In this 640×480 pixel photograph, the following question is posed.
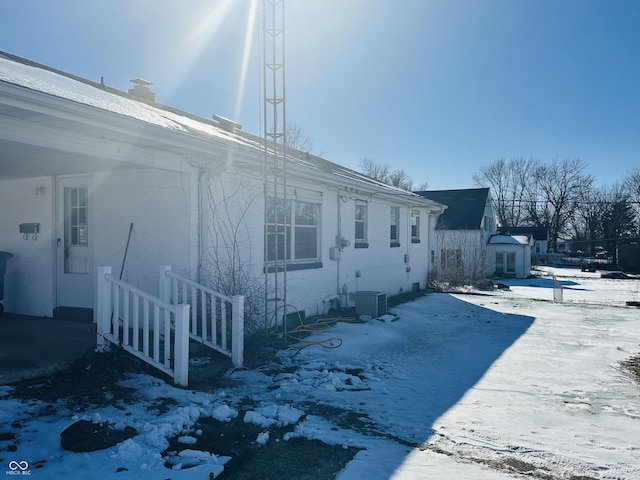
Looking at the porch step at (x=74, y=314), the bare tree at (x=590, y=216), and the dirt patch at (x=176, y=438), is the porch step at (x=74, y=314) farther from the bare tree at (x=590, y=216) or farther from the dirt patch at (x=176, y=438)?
the bare tree at (x=590, y=216)

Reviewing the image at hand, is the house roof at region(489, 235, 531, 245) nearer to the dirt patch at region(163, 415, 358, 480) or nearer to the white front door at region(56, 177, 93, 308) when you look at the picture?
the white front door at region(56, 177, 93, 308)

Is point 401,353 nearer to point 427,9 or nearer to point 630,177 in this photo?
point 427,9

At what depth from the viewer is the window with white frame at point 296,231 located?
8.89 m

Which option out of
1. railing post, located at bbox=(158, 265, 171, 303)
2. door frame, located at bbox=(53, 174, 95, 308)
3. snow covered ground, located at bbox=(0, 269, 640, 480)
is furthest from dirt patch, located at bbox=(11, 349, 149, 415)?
Result: door frame, located at bbox=(53, 174, 95, 308)

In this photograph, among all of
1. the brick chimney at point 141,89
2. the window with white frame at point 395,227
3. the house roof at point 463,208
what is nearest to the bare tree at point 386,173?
the house roof at point 463,208

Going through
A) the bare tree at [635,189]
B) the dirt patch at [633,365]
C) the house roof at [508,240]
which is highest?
the bare tree at [635,189]

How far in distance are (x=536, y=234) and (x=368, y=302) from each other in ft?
132

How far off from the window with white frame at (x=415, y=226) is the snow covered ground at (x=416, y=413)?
8.12 metres

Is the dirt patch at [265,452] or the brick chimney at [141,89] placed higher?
the brick chimney at [141,89]

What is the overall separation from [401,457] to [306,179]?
6.44 metres

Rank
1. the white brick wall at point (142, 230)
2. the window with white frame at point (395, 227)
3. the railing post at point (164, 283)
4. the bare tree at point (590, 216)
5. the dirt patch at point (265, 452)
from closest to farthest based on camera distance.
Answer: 1. the dirt patch at point (265, 452)
2. the railing post at point (164, 283)
3. the white brick wall at point (142, 230)
4. the window with white frame at point (395, 227)
5. the bare tree at point (590, 216)

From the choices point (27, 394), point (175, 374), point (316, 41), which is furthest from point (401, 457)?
point (316, 41)

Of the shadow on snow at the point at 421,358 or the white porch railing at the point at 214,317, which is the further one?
the white porch railing at the point at 214,317

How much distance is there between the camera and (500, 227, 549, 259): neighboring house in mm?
44312
